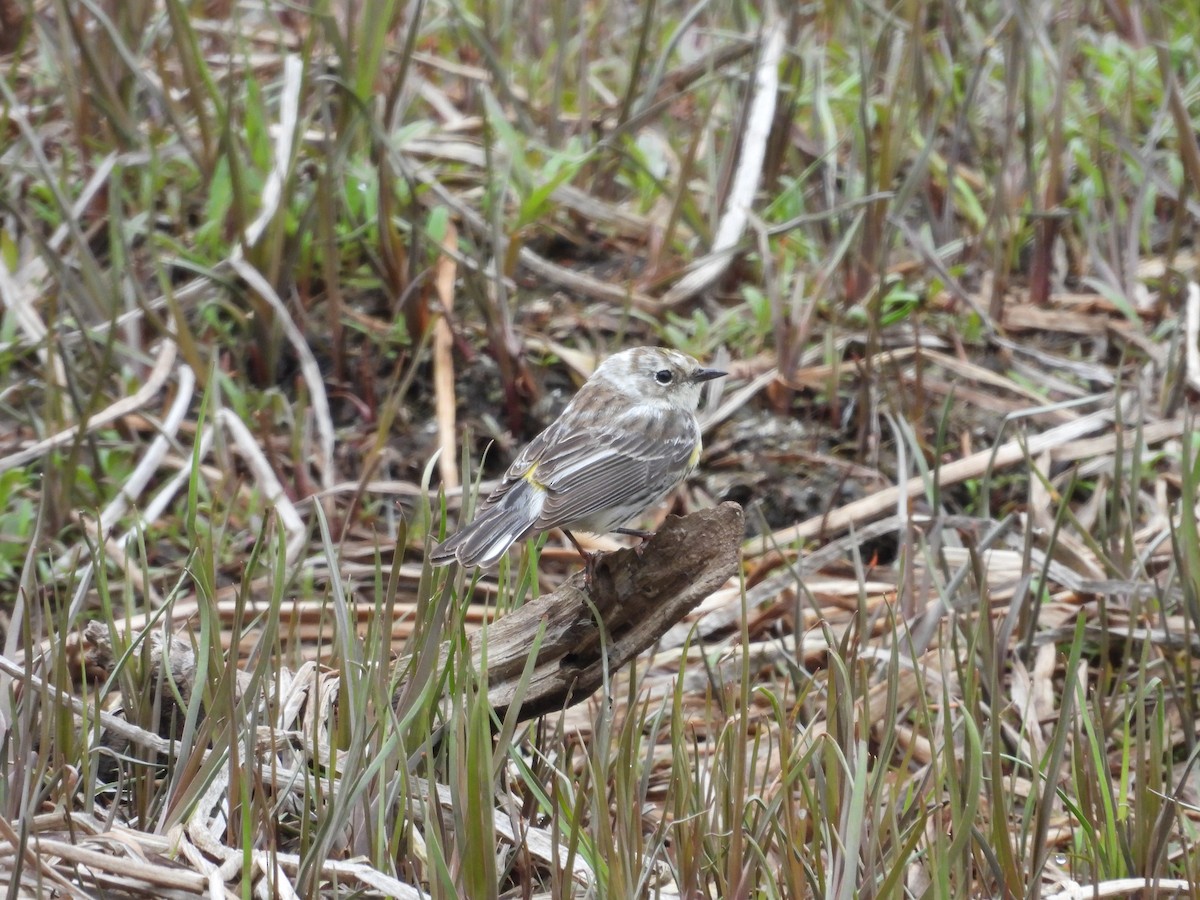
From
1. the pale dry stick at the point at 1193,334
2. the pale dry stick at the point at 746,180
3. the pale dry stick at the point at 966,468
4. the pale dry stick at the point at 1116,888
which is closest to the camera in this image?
the pale dry stick at the point at 1116,888

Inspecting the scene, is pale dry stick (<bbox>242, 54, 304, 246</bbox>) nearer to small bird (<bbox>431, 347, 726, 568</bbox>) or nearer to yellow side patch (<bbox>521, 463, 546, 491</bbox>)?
small bird (<bbox>431, 347, 726, 568</bbox>)

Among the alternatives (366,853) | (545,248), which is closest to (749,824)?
(366,853)

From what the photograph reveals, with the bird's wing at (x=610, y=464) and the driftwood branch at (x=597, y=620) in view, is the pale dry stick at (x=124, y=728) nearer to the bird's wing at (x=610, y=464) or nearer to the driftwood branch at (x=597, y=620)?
the driftwood branch at (x=597, y=620)

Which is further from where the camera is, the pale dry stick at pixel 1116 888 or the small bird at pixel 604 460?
the small bird at pixel 604 460

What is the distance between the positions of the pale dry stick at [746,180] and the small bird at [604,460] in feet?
3.89

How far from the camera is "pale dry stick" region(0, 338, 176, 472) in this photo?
497 cm

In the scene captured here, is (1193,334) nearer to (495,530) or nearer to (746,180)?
(746,180)

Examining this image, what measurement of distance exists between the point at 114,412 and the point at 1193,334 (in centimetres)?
398

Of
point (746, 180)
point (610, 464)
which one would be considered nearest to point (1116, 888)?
point (610, 464)

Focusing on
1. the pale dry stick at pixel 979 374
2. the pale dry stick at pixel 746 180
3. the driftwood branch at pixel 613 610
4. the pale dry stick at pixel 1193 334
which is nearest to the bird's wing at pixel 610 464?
the driftwood branch at pixel 613 610

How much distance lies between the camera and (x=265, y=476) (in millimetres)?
5172

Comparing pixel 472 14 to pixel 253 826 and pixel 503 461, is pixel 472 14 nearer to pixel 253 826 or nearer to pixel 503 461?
pixel 503 461

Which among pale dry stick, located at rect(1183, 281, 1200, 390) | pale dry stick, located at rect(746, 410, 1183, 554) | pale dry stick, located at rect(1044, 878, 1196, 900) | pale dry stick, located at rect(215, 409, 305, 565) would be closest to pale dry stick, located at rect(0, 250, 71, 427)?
pale dry stick, located at rect(215, 409, 305, 565)

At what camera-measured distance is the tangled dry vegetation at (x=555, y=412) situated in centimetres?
300
